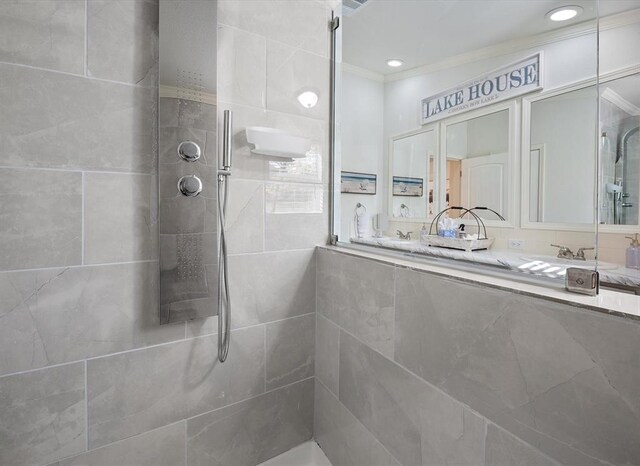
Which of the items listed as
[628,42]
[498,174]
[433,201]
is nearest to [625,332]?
[498,174]

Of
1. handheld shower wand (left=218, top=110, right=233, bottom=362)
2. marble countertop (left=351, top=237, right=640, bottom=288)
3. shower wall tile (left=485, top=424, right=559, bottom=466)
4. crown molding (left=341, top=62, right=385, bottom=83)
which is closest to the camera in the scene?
shower wall tile (left=485, top=424, right=559, bottom=466)

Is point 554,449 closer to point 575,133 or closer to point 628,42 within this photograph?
point 575,133

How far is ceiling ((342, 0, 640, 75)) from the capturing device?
43.3 inches

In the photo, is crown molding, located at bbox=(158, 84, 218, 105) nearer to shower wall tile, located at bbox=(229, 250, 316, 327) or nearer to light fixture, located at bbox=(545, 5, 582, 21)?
shower wall tile, located at bbox=(229, 250, 316, 327)

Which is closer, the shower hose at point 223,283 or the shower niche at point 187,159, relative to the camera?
the shower niche at point 187,159

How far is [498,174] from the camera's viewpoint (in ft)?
3.67

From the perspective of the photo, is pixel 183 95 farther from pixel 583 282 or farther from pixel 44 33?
pixel 583 282

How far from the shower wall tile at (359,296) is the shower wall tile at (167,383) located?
1.19 ft

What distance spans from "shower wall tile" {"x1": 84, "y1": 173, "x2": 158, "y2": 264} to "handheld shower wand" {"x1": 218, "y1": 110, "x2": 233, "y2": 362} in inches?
9.3

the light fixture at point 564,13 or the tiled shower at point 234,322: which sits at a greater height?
the light fixture at point 564,13

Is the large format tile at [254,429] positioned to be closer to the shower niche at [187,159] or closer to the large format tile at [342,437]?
the large format tile at [342,437]

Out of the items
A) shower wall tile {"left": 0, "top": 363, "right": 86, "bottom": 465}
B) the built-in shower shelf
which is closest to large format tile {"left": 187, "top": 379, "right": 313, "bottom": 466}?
shower wall tile {"left": 0, "top": 363, "right": 86, "bottom": 465}

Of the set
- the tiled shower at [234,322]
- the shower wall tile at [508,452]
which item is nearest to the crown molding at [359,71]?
the tiled shower at [234,322]

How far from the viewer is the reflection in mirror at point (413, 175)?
1335mm
